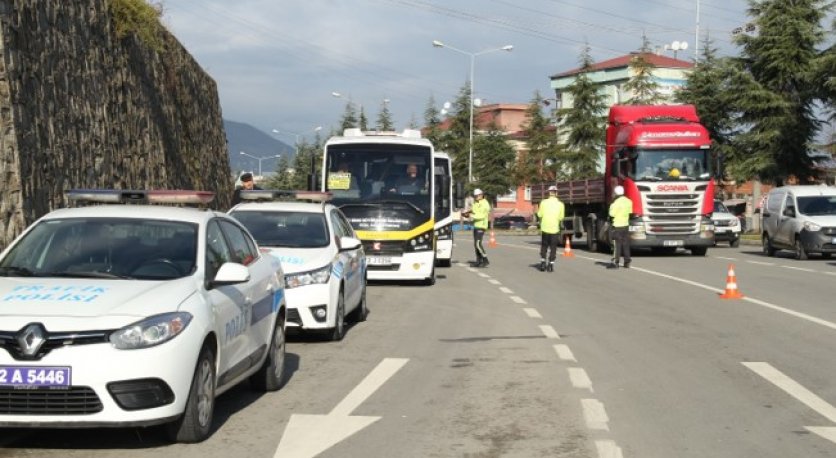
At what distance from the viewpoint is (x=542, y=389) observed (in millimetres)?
9172

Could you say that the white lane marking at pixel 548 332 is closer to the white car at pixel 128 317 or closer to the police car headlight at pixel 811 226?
the white car at pixel 128 317

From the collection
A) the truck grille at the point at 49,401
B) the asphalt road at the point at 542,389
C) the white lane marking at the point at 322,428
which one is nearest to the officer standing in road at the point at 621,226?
the asphalt road at the point at 542,389

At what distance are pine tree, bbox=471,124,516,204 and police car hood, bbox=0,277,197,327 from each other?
244ft

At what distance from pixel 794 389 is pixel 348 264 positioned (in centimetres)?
570

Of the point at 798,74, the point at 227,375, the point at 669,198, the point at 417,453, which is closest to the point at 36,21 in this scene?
the point at 227,375

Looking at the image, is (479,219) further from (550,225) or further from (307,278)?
(307,278)

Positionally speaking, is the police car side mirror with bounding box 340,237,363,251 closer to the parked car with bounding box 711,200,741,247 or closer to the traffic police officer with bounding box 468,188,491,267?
the traffic police officer with bounding box 468,188,491,267

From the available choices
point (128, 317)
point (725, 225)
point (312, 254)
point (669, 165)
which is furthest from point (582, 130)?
point (128, 317)

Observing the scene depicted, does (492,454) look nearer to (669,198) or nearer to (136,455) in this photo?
(136,455)

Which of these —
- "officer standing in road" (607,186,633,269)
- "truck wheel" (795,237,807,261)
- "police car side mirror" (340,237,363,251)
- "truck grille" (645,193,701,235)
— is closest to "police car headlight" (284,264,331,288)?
"police car side mirror" (340,237,363,251)

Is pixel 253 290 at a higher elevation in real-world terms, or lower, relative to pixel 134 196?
lower

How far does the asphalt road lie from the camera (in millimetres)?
6941

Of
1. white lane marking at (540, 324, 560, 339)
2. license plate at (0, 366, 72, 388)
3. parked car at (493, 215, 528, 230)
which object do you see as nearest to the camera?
license plate at (0, 366, 72, 388)

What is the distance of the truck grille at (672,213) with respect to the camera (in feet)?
102
